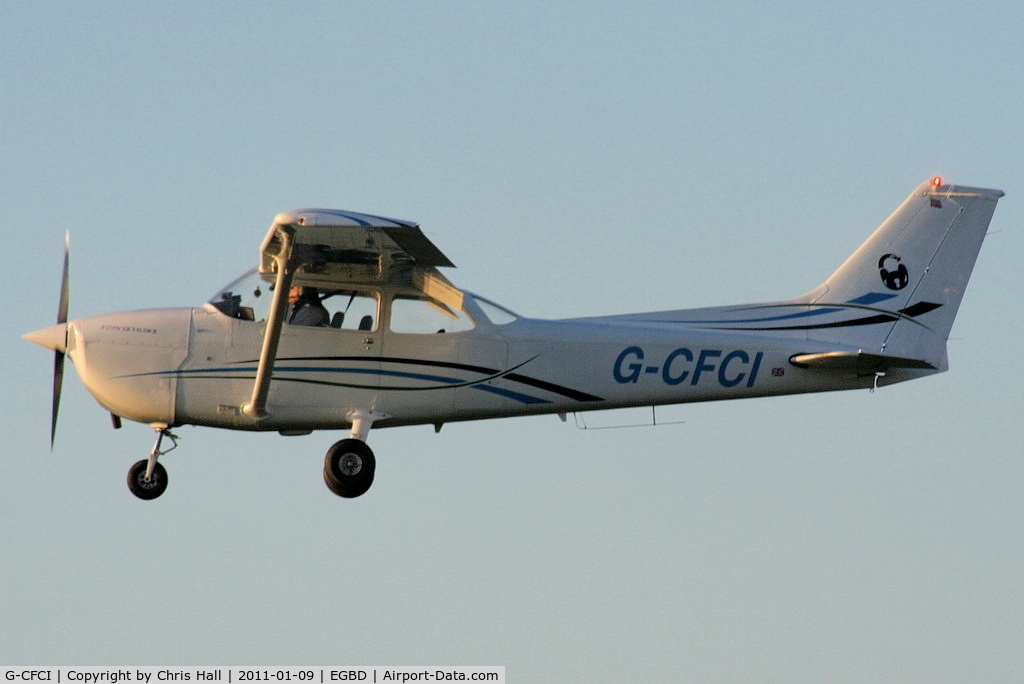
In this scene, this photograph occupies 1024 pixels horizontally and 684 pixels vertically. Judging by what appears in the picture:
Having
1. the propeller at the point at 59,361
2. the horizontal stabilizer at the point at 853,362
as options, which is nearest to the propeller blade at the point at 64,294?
the propeller at the point at 59,361

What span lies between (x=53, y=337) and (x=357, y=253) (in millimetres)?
3110

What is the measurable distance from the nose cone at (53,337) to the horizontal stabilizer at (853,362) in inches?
278

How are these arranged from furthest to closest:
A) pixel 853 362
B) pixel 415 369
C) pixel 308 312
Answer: pixel 853 362 → pixel 415 369 → pixel 308 312

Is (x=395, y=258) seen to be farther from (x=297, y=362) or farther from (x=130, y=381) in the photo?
(x=130, y=381)

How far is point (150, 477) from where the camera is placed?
532 inches

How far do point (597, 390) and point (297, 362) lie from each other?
2.91 meters

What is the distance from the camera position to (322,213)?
1153 centimetres

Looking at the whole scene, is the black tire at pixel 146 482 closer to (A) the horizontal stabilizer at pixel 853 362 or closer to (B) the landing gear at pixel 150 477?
(B) the landing gear at pixel 150 477

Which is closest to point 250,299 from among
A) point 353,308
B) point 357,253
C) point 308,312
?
point 308,312

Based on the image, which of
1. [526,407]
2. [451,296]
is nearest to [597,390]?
[526,407]

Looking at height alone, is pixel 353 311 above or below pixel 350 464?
above

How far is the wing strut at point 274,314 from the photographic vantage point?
12.2 metres

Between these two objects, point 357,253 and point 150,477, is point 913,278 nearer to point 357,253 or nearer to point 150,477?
point 357,253

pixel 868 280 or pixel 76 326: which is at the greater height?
pixel 868 280
